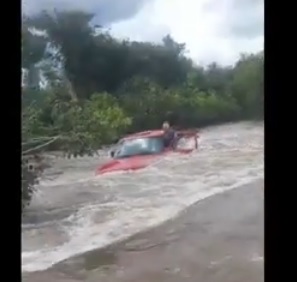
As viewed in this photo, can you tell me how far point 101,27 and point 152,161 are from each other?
27 centimetres

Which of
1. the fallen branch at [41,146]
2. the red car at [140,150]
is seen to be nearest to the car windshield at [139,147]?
the red car at [140,150]

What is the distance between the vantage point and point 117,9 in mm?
973

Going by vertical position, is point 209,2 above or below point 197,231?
above

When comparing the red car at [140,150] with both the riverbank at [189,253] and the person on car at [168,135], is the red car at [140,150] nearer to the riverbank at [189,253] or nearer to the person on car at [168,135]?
the person on car at [168,135]

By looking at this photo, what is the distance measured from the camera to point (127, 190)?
3.20 ft

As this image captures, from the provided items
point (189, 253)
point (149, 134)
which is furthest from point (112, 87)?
point (189, 253)

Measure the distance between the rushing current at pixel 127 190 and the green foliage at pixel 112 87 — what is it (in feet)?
0.14

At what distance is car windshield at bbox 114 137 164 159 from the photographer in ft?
3.16

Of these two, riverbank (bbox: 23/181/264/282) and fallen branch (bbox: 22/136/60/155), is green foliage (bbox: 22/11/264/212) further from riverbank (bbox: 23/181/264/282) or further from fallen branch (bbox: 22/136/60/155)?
riverbank (bbox: 23/181/264/282)

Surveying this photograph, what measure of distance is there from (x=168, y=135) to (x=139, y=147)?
58mm
